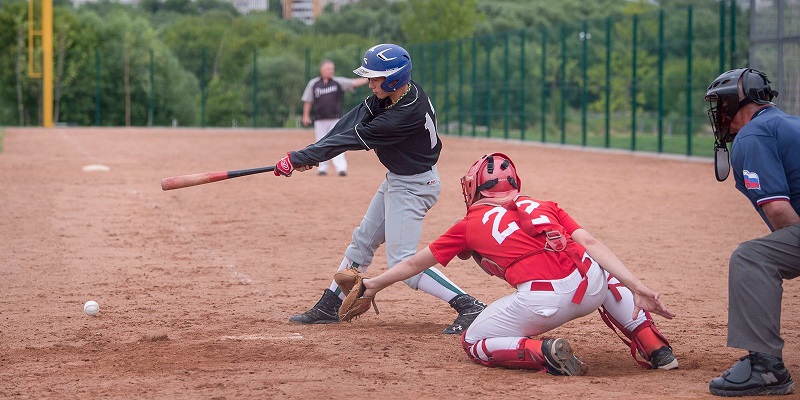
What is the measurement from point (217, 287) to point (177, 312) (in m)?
1.10

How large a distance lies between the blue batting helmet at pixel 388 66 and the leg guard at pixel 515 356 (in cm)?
177

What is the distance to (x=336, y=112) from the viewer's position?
2031 cm

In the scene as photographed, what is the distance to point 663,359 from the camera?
5934mm

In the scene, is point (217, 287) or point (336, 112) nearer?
point (217, 287)

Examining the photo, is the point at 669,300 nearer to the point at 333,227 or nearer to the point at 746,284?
the point at 746,284

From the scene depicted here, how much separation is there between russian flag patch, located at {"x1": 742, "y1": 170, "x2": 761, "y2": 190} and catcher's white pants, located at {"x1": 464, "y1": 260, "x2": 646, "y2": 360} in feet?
3.24

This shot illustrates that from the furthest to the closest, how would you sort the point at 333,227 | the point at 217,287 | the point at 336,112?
the point at 336,112
the point at 333,227
the point at 217,287

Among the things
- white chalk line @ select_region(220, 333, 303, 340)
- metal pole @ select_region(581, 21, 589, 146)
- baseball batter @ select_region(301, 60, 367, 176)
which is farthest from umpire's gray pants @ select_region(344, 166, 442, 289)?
metal pole @ select_region(581, 21, 589, 146)

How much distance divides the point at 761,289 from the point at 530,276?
1202 mm

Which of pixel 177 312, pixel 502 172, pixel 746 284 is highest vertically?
pixel 502 172

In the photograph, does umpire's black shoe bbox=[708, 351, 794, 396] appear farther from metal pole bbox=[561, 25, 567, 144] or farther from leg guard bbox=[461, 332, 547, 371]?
metal pole bbox=[561, 25, 567, 144]

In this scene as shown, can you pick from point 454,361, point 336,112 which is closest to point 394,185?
point 454,361

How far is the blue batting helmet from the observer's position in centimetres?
672

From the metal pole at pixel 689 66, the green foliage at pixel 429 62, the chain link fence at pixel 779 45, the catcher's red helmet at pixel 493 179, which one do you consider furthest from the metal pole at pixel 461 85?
the catcher's red helmet at pixel 493 179
